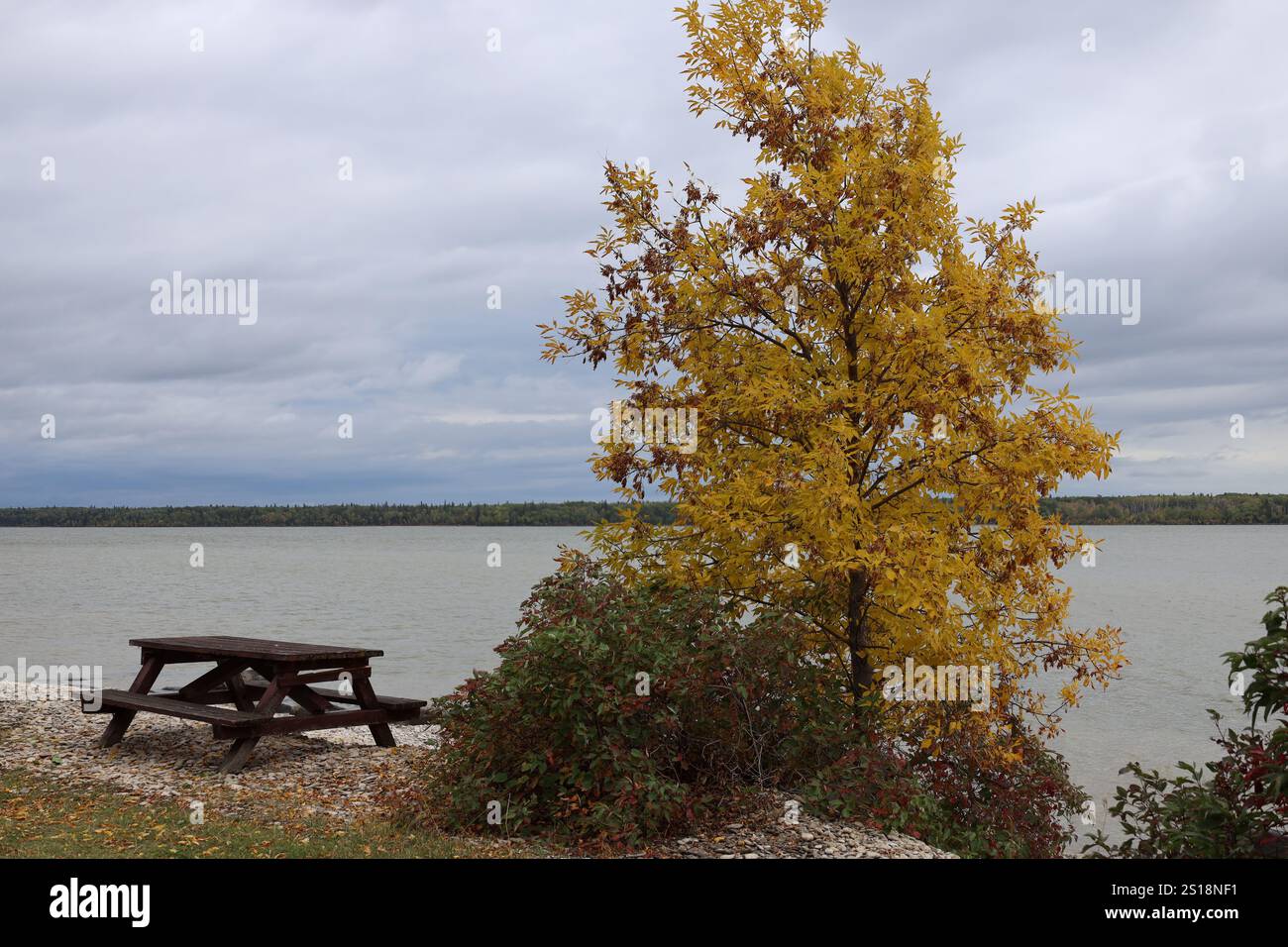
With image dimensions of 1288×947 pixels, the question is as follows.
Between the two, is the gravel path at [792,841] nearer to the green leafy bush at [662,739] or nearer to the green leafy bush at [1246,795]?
the green leafy bush at [662,739]

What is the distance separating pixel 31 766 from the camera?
1099cm

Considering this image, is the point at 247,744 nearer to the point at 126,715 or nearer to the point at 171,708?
the point at 171,708

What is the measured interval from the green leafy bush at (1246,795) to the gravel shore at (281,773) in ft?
5.04

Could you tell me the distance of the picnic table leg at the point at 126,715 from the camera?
1215cm

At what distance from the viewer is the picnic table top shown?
35.4ft

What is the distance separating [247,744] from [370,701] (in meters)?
1.54

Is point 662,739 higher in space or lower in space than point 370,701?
higher

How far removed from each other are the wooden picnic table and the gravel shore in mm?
340

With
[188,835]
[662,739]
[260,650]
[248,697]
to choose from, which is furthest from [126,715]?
[662,739]

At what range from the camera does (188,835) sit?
26.1 ft

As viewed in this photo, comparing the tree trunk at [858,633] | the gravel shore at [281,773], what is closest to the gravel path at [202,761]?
the gravel shore at [281,773]

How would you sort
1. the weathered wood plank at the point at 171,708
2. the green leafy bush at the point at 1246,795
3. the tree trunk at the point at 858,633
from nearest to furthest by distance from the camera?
the green leafy bush at the point at 1246,795 < the tree trunk at the point at 858,633 < the weathered wood plank at the point at 171,708
